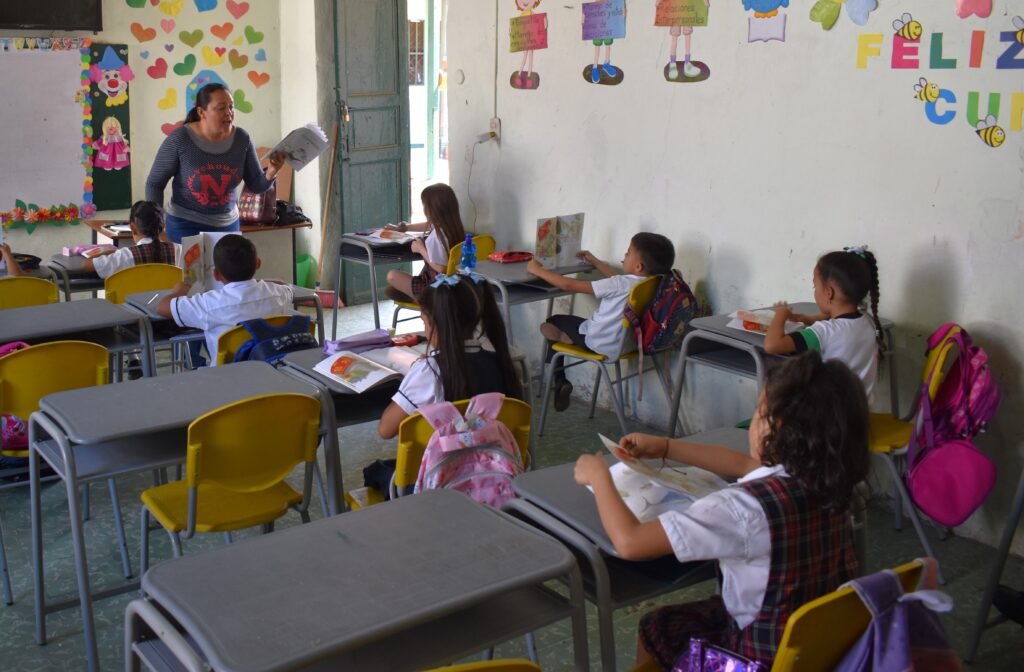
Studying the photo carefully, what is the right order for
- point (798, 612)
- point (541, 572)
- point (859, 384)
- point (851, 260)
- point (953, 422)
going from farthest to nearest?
point (851, 260)
point (953, 422)
point (859, 384)
point (541, 572)
point (798, 612)

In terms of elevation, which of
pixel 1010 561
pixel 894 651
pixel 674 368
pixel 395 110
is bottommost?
pixel 1010 561

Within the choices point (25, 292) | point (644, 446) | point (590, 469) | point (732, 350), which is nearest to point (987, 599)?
point (644, 446)

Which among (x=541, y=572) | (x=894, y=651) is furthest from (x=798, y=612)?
(x=541, y=572)

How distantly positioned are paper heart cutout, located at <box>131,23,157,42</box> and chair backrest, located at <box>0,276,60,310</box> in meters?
2.81

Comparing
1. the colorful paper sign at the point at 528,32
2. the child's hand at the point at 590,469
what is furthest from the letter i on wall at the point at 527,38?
the child's hand at the point at 590,469

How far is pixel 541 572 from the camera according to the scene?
1.65 meters

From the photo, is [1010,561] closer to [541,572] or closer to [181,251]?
[541,572]

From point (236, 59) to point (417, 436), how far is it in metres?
5.01

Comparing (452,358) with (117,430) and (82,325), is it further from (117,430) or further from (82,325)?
(82,325)

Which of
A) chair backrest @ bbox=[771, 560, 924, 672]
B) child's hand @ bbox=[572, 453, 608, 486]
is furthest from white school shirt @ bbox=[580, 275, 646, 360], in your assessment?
chair backrest @ bbox=[771, 560, 924, 672]

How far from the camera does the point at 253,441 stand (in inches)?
100

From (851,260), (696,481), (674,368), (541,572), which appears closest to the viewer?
(541,572)

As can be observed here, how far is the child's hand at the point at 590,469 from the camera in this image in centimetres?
185

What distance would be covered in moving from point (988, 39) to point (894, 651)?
241cm
